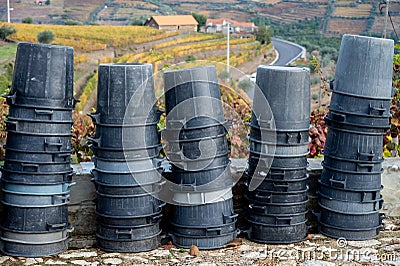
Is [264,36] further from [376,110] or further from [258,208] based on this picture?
[258,208]

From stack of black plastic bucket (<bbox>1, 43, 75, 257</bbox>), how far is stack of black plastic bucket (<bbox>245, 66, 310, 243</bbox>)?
140cm

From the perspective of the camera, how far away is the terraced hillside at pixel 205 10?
129 feet

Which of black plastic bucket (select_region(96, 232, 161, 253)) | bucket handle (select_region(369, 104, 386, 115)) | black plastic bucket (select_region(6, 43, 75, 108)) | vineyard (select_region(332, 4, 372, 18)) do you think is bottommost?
black plastic bucket (select_region(96, 232, 161, 253))

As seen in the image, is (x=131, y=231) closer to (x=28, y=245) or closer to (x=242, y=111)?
(x=28, y=245)

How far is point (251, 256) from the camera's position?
4.31 metres

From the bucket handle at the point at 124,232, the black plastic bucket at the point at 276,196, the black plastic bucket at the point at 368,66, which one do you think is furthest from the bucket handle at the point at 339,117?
the bucket handle at the point at 124,232

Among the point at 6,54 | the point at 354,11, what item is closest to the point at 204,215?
the point at 6,54

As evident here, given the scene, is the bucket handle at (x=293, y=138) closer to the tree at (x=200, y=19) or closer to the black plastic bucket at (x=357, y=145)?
the black plastic bucket at (x=357, y=145)

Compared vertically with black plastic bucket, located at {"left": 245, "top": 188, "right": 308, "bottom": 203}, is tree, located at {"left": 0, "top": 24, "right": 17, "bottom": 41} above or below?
above

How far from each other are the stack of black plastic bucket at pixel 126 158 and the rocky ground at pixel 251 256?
0.14 meters

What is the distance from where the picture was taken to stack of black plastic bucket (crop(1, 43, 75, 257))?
157 inches

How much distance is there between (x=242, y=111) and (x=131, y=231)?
240 cm

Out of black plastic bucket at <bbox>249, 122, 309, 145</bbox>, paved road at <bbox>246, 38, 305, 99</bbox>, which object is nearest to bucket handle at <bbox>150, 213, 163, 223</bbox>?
black plastic bucket at <bbox>249, 122, 309, 145</bbox>

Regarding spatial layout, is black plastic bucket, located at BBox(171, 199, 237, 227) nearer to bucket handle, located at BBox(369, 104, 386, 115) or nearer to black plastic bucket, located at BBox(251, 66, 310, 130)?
black plastic bucket, located at BBox(251, 66, 310, 130)
